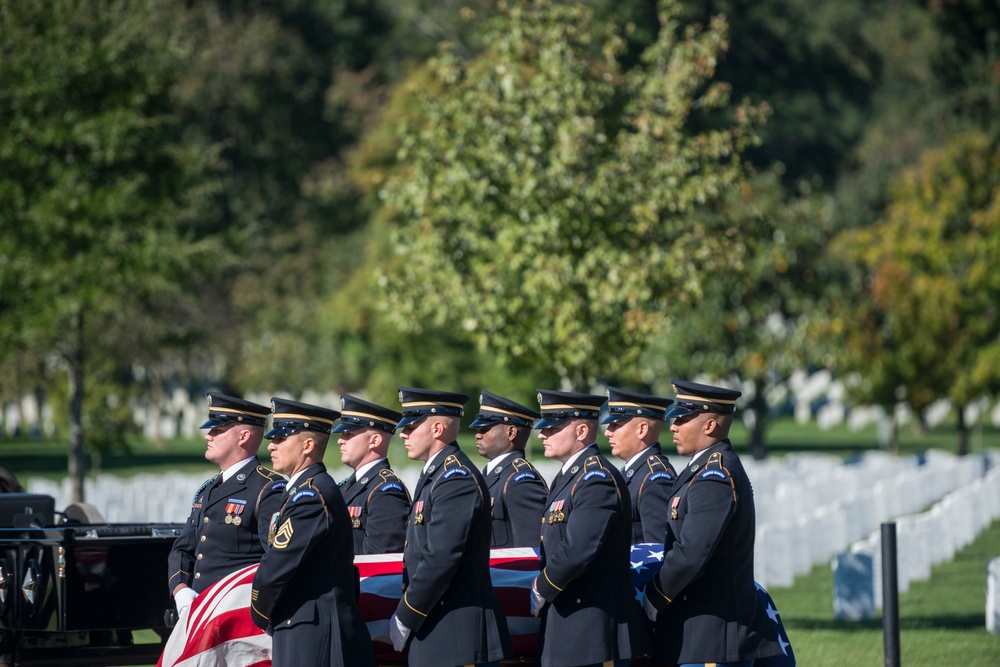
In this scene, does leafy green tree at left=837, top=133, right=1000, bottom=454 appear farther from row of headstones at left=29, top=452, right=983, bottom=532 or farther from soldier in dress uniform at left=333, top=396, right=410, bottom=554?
soldier in dress uniform at left=333, top=396, right=410, bottom=554

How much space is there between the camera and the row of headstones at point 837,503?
13750 millimetres

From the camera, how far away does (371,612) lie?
6527 mm

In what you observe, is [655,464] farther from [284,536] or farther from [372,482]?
[284,536]

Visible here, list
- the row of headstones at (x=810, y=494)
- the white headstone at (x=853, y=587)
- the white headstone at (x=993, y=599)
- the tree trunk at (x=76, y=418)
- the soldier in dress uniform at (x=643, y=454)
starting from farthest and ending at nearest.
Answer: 1. the tree trunk at (x=76, y=418)
2. the row of headstones at (x=810, y=494)
3. the white headstone at (x=853, y=587)
4. the white headstone at (x=993, y=599)
5. the soldier in dress uniform at (x=643, y=454)

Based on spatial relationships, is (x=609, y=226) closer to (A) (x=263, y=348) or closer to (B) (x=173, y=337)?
(B) (x=173, y=337)

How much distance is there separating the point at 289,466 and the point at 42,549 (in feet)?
7.99

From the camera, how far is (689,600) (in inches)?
243

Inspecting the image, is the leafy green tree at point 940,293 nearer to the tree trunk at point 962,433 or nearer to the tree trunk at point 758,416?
the tree trunk at point 962,433

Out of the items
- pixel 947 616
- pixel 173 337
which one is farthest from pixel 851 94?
pixel 947 616

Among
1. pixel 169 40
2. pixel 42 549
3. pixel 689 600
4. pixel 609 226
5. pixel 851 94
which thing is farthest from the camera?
pixel 851 94

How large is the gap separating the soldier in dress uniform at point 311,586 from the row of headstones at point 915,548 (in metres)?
4.61

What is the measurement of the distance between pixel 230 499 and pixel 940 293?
27235 millimetres

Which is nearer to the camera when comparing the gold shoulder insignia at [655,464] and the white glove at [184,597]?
the white glove at [184,597]

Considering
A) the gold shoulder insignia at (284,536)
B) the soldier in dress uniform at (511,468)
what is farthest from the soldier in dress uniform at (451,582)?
the soldier in dress uniform at (511,468)
